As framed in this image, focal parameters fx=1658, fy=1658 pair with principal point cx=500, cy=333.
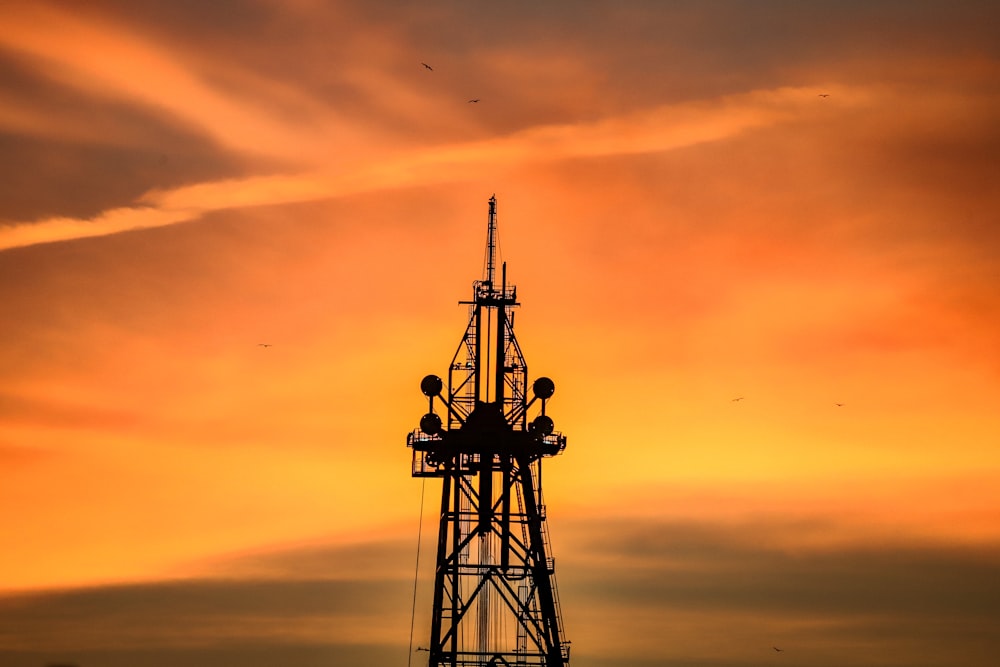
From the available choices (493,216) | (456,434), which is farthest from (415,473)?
(493,216)

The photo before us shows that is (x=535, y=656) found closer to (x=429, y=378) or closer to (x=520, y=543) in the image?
(x=520, y=543)

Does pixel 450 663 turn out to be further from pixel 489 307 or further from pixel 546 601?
pixel 489 307

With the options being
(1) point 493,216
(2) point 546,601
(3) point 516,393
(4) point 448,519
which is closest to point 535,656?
(2) point 546,601

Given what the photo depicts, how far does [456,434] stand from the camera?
284 feet

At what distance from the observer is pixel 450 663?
8306 centimetres

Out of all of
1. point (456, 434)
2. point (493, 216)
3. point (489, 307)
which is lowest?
point (456, 434)

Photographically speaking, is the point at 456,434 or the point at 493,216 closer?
the point at 456,434

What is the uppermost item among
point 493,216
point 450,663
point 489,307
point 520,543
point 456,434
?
point 493,216

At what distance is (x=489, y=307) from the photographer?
298 ft

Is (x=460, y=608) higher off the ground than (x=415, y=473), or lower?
lower

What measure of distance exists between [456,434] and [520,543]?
657 centimetres

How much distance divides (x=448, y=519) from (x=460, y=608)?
4.68 meters

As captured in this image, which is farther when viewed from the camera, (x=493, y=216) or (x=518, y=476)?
(x=493, y=216)

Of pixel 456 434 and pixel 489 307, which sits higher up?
pixel 489 307
